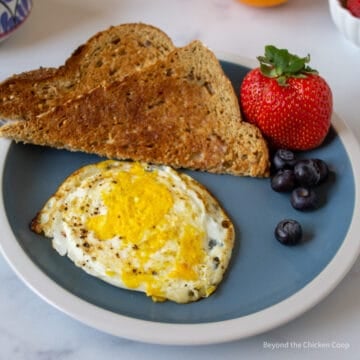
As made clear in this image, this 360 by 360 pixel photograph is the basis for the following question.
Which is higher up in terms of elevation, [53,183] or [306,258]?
[53,183]

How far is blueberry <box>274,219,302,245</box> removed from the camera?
65.1 inches

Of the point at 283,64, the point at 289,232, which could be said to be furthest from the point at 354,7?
the point at 289,232

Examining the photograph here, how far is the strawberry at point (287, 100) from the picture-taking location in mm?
1798

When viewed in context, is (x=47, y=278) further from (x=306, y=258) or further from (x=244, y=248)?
(x=306, y=258)

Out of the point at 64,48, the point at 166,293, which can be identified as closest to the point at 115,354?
the point at 166,293

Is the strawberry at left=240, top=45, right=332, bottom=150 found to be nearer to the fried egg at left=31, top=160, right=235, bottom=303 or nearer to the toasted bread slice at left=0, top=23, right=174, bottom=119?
the fried egg at left=31, top=160, right=235, bottom=303

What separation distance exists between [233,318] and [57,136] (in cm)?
78

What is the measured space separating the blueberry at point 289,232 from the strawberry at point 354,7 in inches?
39.3

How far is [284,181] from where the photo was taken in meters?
1.79

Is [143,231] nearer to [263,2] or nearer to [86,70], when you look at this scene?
[86,70]

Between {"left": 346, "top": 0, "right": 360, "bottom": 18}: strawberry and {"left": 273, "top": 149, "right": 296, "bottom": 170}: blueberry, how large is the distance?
733mm

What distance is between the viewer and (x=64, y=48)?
2363 millimetres

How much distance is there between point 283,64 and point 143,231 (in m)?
0.64

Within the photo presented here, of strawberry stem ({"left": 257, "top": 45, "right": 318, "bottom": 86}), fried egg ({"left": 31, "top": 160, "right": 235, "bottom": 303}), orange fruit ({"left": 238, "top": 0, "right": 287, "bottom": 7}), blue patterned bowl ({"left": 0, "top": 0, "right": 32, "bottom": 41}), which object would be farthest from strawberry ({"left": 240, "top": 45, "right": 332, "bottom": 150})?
blue patterned bowl ({"left": 0, "top": 0, "right": 32, "bottom": 41})
